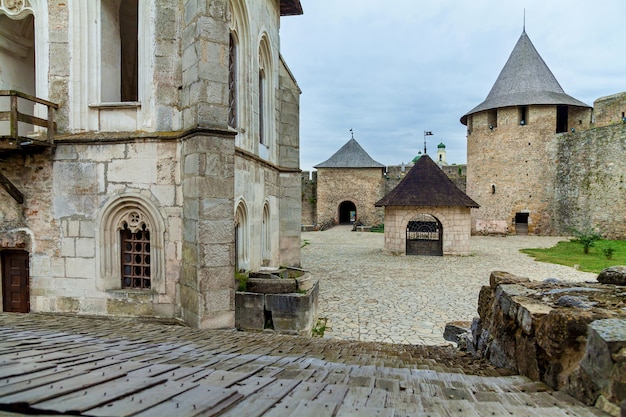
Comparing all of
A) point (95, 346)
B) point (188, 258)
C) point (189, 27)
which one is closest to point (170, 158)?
point (188, 258)

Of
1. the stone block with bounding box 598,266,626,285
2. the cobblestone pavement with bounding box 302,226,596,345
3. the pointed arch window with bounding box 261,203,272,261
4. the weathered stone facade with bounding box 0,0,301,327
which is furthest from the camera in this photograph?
the pointed arch window with bounding box 261,203,272,261

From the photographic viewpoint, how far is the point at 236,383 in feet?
7.52

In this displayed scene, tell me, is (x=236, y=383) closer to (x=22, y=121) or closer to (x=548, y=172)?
(x=22, y=121)

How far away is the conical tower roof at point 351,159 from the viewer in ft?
109

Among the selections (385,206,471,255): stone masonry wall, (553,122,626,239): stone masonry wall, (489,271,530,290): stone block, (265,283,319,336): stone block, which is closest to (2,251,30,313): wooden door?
(265,283,319,336): stone block

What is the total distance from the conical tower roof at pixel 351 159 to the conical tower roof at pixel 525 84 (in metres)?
8.77

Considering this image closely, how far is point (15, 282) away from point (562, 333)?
8.17m

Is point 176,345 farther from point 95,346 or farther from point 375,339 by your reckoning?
point 375,339

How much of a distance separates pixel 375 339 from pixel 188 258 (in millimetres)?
3373

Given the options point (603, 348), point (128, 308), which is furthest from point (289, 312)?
point (603, 348)

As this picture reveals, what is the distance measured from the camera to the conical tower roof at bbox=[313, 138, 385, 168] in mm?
33125

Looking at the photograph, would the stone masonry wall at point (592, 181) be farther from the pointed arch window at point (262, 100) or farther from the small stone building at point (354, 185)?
the pointed arch window at point (262, 100)

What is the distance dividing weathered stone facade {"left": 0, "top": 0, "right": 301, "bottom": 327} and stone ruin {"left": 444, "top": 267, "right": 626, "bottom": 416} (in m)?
3.52

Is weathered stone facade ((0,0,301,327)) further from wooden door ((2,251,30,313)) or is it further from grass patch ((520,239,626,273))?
grass patch ((520,239,626,273))
